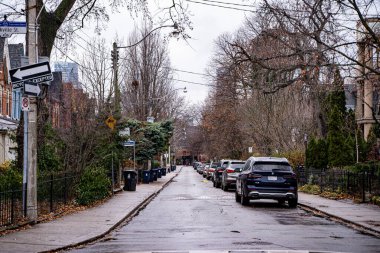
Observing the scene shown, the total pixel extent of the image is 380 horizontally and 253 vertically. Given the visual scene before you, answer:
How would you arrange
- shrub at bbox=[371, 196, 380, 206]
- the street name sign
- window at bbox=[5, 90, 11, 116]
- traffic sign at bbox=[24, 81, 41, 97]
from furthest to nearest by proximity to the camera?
window at bbox=[5, 90, 11, 116] < shrub at bbox=[371, 196, 380, 206] < traffic sign at bbox=[24, 81, 41, 97] < the street name sign

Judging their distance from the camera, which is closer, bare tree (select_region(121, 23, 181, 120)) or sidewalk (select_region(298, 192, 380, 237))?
sidewalk (select_region(298, 192, 380, 237))

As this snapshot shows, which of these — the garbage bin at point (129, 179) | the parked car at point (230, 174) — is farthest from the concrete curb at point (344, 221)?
the parked car at point (230, 174)

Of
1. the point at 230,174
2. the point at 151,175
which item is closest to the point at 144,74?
the point at 151,175

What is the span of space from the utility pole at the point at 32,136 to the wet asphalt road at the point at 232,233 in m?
2.30

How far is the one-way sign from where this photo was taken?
14297mm

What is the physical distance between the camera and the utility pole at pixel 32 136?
14.8m

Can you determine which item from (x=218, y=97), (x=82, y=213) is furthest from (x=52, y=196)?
(x=218, y=97)

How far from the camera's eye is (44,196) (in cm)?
1753

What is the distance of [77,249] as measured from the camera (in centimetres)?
1134

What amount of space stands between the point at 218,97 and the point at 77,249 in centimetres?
5006

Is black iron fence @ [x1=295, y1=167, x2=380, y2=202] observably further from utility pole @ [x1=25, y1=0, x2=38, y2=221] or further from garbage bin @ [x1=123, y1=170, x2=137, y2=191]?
utility pole @ [x1=25, y1=0, x2=38, y2=221]

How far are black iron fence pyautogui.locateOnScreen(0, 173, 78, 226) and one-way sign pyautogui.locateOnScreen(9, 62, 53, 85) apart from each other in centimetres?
265

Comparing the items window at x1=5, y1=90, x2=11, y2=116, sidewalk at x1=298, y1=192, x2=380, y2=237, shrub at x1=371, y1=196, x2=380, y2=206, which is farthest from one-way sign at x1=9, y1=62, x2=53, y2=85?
window at x1=5, y1=90, x2=11, y2=116

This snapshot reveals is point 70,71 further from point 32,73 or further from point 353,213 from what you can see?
point 32,73
